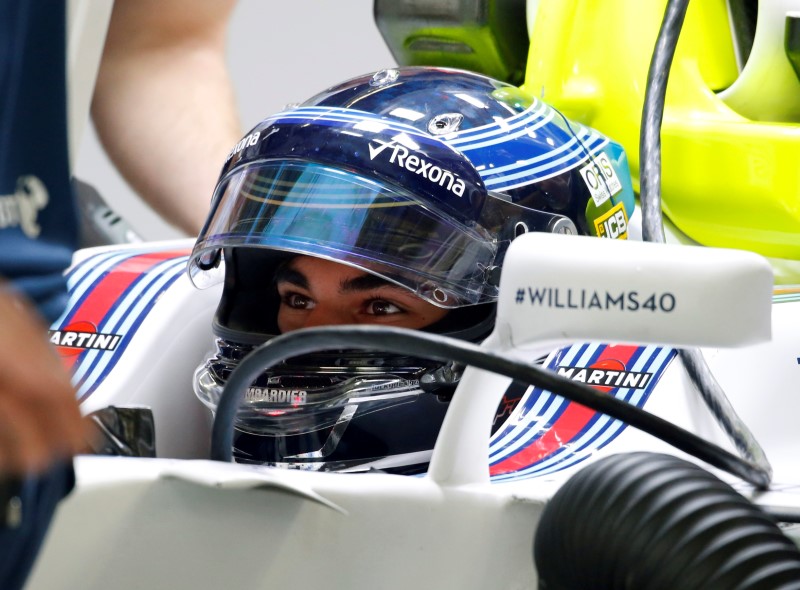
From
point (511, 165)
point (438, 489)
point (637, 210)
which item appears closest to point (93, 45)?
point (438, 489)

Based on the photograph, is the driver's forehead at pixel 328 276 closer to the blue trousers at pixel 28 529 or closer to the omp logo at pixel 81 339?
the omp logo at pixel 81 339

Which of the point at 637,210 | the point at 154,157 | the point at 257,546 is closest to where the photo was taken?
the point at 257,546

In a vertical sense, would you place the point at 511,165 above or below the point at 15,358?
below

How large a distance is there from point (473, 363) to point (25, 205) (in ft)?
0.91

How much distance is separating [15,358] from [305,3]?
355 cm

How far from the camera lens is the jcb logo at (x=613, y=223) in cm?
135

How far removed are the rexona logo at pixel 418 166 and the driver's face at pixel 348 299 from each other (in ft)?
0.44

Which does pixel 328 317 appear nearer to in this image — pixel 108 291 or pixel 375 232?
pixel 375 232

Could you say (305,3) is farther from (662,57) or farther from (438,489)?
(438,489)

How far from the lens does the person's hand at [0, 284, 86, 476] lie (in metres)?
0.51

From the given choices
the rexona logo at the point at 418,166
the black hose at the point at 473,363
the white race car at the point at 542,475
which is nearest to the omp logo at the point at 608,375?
the white race car at the point at 542,475

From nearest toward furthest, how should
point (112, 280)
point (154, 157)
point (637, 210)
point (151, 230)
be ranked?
point (112, 280) < point (637, 210) < point (154, 157) < point (151, 230)

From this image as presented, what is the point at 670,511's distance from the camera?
0.72 m

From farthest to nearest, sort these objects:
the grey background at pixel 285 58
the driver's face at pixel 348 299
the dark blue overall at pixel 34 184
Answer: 1. the grey background at pixel 285 58
2. the driver's face at pixel 348 299
3. the dark blue overall at pixel 34 184
